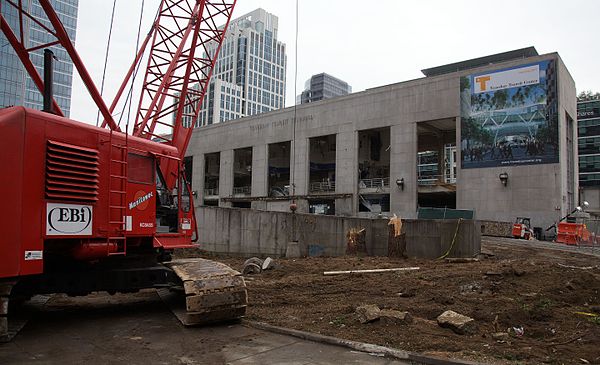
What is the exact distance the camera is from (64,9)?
15.1m

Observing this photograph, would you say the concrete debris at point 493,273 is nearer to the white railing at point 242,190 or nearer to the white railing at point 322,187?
the white railing at point 322,187

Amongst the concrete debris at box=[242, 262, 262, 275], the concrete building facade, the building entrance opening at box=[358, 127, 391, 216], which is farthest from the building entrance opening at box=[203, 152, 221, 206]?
→ the concrete debris at box=[242, 262, 262, 275]

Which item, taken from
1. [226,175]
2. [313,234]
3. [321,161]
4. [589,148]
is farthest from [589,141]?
[313,234]

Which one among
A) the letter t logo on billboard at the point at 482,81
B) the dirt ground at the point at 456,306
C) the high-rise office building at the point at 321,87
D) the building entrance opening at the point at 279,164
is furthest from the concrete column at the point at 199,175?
the dirt ground at the point at 456,306

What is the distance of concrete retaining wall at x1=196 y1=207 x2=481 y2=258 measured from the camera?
17.8m

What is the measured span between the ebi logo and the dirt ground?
3387 mm

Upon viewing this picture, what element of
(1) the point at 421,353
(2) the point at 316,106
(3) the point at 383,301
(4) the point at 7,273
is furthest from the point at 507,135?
(4) the point at 7,273

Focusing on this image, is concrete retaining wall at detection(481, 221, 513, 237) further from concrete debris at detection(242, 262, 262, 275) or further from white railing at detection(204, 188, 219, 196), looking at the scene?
white railing at detection(204, 188, 219, 196)

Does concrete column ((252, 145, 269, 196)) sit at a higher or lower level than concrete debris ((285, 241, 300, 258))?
higher

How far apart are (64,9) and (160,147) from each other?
28.8 ft

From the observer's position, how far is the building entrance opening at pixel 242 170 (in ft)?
172

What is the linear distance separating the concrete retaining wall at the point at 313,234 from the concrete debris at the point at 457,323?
10.7 metres

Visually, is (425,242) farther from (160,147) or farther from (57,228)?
(57,228)

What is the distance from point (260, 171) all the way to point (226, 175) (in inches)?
229
